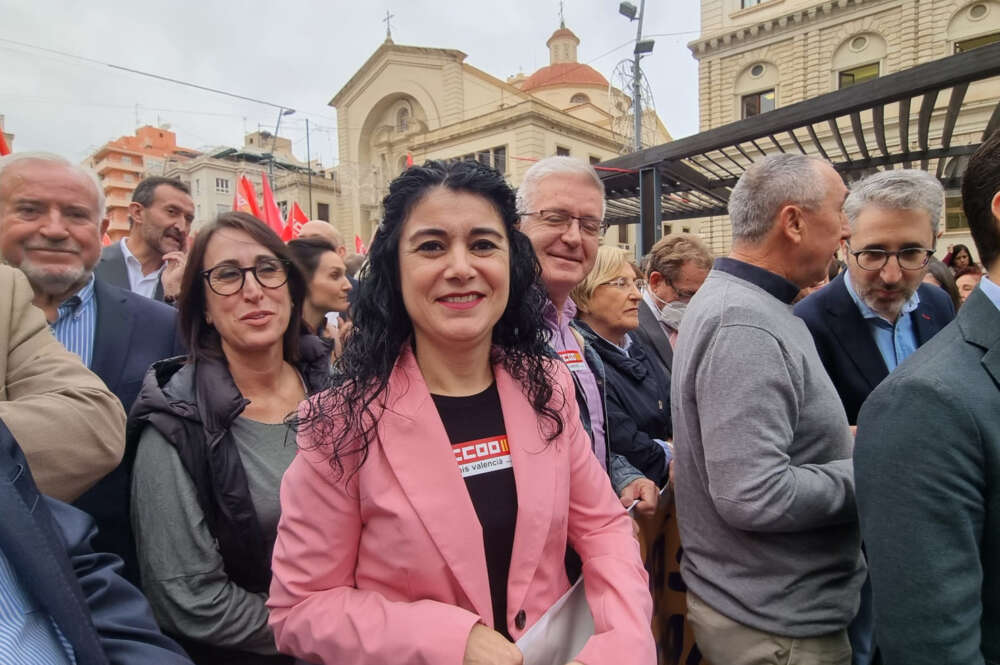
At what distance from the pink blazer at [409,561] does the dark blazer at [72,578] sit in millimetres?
287

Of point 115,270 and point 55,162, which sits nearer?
point 55,162

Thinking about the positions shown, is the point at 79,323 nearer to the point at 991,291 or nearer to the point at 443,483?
the point at 443,483

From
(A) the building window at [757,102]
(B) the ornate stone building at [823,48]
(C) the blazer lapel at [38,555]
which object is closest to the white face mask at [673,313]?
(C) the blazer lapel at [38,555]

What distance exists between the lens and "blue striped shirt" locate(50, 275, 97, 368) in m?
2.29

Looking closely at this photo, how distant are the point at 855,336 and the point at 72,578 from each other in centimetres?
315

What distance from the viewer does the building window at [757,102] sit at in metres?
23.4

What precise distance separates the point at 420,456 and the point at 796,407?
3.93 ft

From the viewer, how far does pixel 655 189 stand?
282 inches

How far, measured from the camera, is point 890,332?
9.26ft

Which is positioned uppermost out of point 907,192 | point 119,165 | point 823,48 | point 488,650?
point 119,165

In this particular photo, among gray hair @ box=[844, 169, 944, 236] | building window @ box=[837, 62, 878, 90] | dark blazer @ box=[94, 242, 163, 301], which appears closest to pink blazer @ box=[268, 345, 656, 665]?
gray hair @ box=[844, 169, 944, 236]

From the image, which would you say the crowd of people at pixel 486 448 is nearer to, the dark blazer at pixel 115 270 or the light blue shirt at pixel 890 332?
the light blue shirt at pixel 890 332

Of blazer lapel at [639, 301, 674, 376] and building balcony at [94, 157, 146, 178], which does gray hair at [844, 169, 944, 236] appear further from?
building balcony at [94, 157, 146, 178]

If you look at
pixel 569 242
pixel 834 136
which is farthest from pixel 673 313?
pixel 834 136
